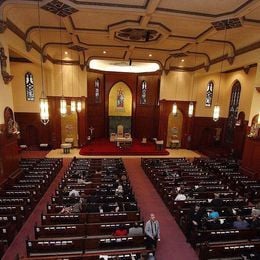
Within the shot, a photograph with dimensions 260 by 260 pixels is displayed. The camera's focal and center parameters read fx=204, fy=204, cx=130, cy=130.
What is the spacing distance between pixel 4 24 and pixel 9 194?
6891 mm

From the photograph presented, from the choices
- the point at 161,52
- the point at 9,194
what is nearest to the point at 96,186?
the point at 9,194

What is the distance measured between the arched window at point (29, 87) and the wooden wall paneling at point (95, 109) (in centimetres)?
507

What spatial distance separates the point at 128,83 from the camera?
21.0 metres

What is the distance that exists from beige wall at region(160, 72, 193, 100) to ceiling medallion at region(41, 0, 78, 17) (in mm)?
11668

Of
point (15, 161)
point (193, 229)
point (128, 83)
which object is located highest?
point (128, 83)

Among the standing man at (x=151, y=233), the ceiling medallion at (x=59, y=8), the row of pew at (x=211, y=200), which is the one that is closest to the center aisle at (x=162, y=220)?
the row of pew at (x=211, y=200)

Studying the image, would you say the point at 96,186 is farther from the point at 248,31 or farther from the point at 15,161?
the point at 248,31

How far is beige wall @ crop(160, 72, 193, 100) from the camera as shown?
18641 mm

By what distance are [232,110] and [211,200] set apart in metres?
11.4

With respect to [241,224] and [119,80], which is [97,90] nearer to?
[119,80]

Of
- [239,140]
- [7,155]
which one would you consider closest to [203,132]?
[239,140]

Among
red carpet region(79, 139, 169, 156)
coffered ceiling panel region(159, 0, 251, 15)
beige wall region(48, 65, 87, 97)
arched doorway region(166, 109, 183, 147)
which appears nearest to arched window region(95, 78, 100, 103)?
beige wall region(48, 65, 87, 97)

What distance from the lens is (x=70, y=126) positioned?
18297mm

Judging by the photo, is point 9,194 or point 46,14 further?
point 46,14
